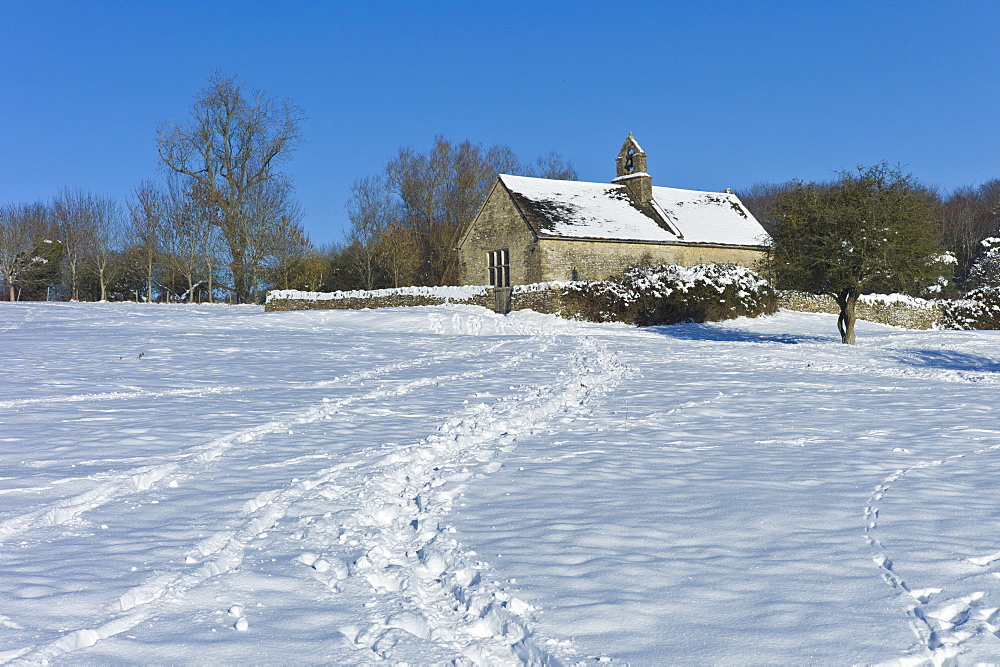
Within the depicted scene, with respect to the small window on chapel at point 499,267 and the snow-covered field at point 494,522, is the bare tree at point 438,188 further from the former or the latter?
the snow-covered field at point 494,522

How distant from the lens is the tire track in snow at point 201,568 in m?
3.20

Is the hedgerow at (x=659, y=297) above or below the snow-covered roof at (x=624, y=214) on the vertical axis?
below

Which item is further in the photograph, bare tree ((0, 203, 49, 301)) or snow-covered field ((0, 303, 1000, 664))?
bare tree ((0, 203, 49, 301))

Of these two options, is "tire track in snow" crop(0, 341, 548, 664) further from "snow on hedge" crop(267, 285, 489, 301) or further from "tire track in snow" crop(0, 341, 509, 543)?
"snow on hedge" crop(267, 285, 489, 301)

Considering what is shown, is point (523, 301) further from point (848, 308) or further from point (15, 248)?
point (15, 248)

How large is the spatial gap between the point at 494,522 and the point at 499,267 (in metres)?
29.8

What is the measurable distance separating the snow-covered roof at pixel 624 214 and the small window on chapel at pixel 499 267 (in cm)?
273

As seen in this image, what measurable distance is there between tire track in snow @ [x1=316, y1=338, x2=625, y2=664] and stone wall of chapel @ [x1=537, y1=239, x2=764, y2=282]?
24.1m

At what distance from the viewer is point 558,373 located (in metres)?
13.2

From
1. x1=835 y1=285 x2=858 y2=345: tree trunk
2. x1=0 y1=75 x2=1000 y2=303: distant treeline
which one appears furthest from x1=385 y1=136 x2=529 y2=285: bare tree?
x1=835 y1=285 x2=858 y2=345: tree trunk

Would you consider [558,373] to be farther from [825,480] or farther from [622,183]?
[622,183]

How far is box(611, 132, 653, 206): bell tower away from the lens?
37000mm

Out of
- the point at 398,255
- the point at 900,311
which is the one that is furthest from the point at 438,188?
the point at 900,311

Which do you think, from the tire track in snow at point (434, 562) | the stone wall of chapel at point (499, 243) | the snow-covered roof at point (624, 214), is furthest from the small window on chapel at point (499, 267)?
the tire track in snow at point (434, 562)
